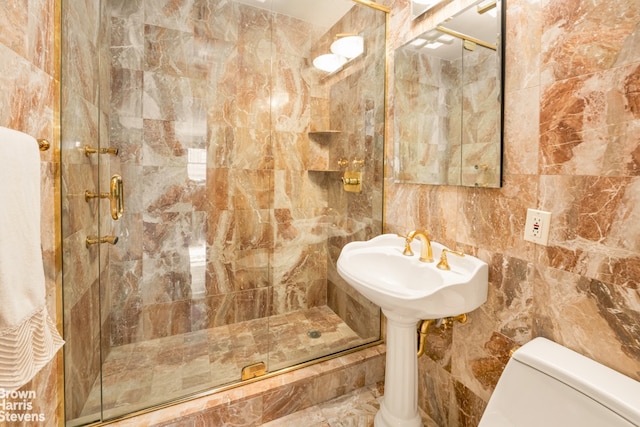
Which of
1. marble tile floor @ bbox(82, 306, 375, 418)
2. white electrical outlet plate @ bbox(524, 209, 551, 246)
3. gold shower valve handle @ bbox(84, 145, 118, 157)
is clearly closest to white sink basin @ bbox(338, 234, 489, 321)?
white electrical outlet plate @ bbox(524, 209, 551, 246)

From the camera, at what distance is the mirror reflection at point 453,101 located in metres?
1.14

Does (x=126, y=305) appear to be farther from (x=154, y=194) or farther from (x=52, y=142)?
(x=52, y=142)

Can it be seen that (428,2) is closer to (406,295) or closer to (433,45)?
(433,45)

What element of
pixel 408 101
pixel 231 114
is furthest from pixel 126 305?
pixel 408 101

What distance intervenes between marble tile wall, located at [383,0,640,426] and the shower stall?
74cm

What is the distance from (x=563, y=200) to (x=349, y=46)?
1.49 meters

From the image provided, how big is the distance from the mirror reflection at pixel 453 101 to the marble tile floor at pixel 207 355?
1.10m

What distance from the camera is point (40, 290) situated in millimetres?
757

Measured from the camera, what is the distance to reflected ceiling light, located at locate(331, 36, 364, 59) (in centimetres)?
184

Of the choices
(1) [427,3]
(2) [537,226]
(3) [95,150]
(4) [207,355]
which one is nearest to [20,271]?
(3) [95,150]

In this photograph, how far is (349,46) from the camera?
1870 mm

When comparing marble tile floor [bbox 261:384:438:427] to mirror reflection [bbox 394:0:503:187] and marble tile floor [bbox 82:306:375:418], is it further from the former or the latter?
mirror reflection [bbox 394:0:503:187]

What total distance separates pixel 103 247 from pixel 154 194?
410 mm

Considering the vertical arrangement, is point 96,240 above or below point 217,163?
below
